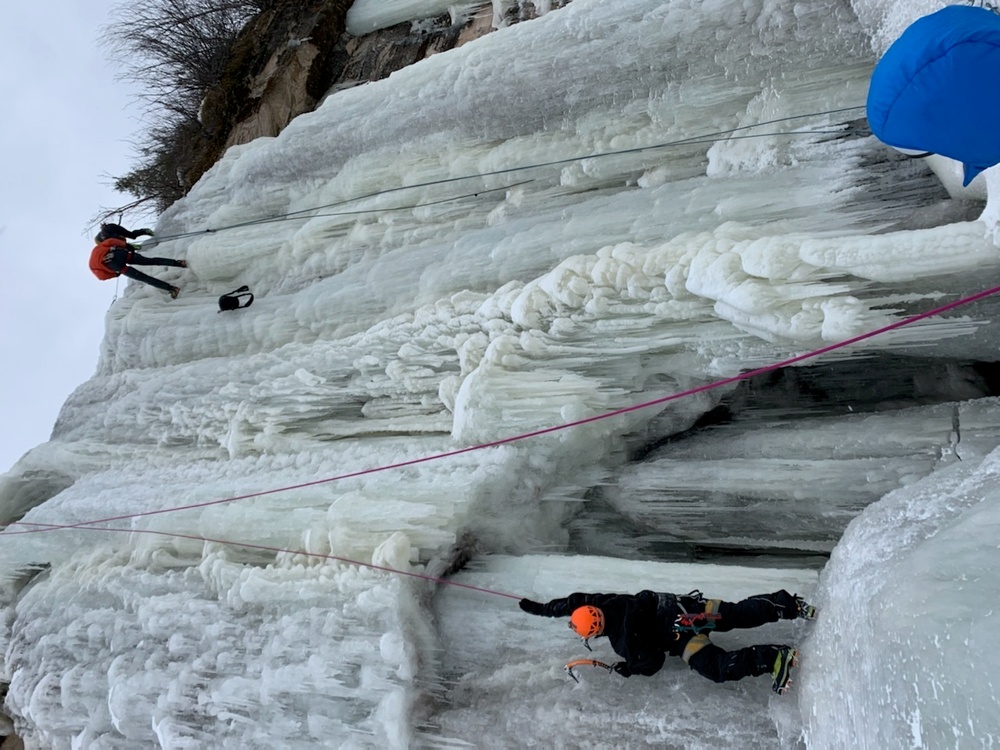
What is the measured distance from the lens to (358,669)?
3.96 m

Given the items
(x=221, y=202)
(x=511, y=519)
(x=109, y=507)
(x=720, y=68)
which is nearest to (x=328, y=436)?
(x=511, y=519)

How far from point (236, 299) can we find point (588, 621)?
435 centimetres

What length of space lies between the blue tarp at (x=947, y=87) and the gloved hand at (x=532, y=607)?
2483 millimetres

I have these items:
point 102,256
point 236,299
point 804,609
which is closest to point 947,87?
point 804,609

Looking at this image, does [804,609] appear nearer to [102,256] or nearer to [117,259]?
[117,259]

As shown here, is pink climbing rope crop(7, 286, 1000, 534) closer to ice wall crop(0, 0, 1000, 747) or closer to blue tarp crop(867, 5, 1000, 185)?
ice wall crop(0, 0, 1000, 747)

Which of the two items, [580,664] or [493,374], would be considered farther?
[493,374]

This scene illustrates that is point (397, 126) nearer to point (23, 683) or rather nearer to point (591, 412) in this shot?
point (591, 412)

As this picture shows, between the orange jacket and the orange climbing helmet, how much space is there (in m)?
5.19

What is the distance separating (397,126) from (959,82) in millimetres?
4040

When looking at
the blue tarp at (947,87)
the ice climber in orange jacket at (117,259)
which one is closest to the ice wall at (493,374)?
the blue tarp at (947,87)

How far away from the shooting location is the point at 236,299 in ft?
20.9

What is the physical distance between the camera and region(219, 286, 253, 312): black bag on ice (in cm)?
637

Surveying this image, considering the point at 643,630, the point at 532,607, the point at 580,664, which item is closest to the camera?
the point at 643,630
